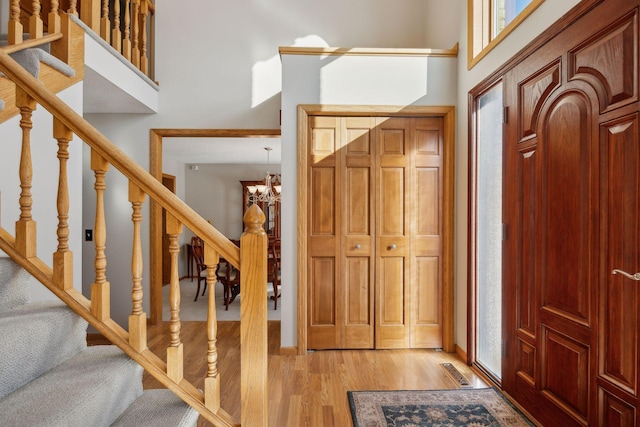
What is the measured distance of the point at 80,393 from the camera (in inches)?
48.6

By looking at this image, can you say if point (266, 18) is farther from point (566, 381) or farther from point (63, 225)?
point (566, 381)

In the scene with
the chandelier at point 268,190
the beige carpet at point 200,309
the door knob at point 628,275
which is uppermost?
the chandelier at point 268,190

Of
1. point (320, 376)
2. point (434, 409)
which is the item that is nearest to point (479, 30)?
point (434, 409)

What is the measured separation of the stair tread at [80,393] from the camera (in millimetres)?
1115

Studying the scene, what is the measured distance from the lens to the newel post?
1406 millimetres

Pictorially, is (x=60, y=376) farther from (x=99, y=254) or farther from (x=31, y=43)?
(x=31, y=43)

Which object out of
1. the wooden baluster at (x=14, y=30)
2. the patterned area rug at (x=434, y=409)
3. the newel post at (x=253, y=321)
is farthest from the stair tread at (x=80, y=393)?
the wooden baluster at (x=14, y=30)

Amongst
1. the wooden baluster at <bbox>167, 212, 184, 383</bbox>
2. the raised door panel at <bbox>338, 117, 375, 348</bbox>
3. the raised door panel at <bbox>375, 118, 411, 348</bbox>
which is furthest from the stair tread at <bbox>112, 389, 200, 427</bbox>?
the raised door panel at <bbox>375, 118, 411, 348</bbox>

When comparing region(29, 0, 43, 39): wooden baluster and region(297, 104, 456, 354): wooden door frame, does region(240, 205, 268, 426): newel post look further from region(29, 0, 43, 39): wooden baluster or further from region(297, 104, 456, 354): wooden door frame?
region(29, 0, 43, 39): wooden baluster

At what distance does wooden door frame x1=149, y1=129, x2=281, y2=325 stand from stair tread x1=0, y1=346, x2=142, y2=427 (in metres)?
2.28

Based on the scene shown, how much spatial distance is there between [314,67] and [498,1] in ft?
4.64

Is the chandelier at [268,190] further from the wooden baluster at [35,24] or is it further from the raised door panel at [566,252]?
the raised door panel at [566,252]

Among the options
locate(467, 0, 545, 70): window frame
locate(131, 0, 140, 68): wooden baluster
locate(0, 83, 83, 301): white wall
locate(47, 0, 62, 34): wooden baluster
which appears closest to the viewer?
locate(0, 83, 83, 301): white wall

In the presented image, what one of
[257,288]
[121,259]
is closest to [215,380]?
[257,288]
